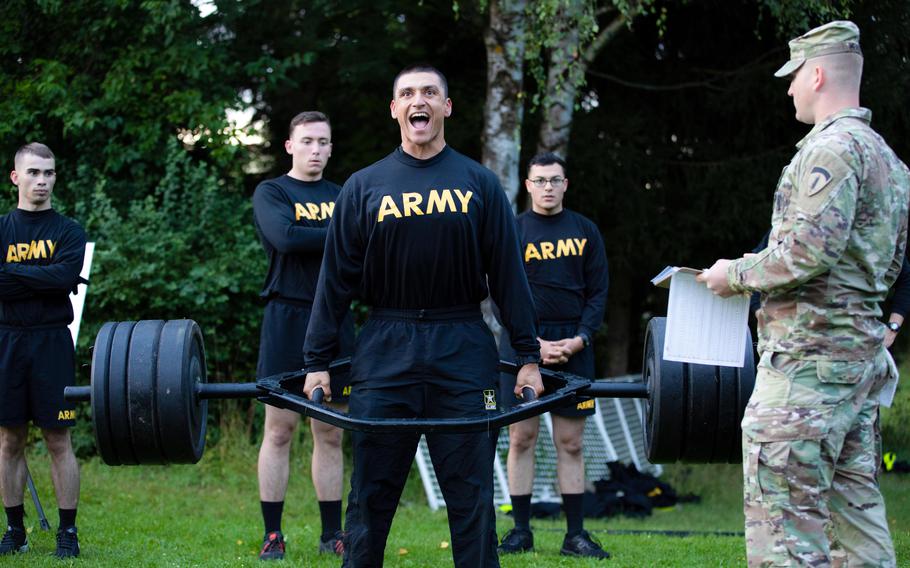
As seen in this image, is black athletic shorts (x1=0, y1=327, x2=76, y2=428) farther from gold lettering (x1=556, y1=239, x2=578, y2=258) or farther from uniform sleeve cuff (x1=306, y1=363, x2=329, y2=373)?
gold lettering (x1=556, y1=239, x2=578, y2=258)

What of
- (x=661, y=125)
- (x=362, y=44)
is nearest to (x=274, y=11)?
(x=362, y=44)

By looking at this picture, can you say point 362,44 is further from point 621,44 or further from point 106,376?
point 106,376

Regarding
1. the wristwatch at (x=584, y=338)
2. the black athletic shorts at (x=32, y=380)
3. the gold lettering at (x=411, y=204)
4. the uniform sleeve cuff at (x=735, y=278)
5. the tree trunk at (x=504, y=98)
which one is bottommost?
the black athletic shorts at (x=32, y=380)

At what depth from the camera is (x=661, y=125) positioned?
11211 mm

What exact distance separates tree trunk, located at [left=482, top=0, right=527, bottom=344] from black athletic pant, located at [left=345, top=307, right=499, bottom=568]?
510 cm

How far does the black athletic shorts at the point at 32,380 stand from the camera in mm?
5941

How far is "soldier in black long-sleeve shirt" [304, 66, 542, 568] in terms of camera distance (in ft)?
13.8

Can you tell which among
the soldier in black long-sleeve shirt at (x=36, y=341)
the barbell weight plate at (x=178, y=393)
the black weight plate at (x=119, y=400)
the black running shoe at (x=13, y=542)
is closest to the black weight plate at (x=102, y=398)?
the black weight plate at (x=119, y=400)

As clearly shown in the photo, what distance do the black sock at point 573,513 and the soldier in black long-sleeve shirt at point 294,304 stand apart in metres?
1.40

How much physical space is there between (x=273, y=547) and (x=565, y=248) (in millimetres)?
2516

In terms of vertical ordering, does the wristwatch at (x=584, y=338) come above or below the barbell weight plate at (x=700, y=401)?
above

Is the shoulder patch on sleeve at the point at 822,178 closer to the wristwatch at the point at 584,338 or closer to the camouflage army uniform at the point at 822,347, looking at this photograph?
the camouflage army uniform at the point at 822,347

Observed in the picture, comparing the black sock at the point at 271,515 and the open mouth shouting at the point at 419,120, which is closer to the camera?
the open mouth shouting at the point at 419,120

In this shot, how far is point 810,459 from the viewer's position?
11.7 ft
